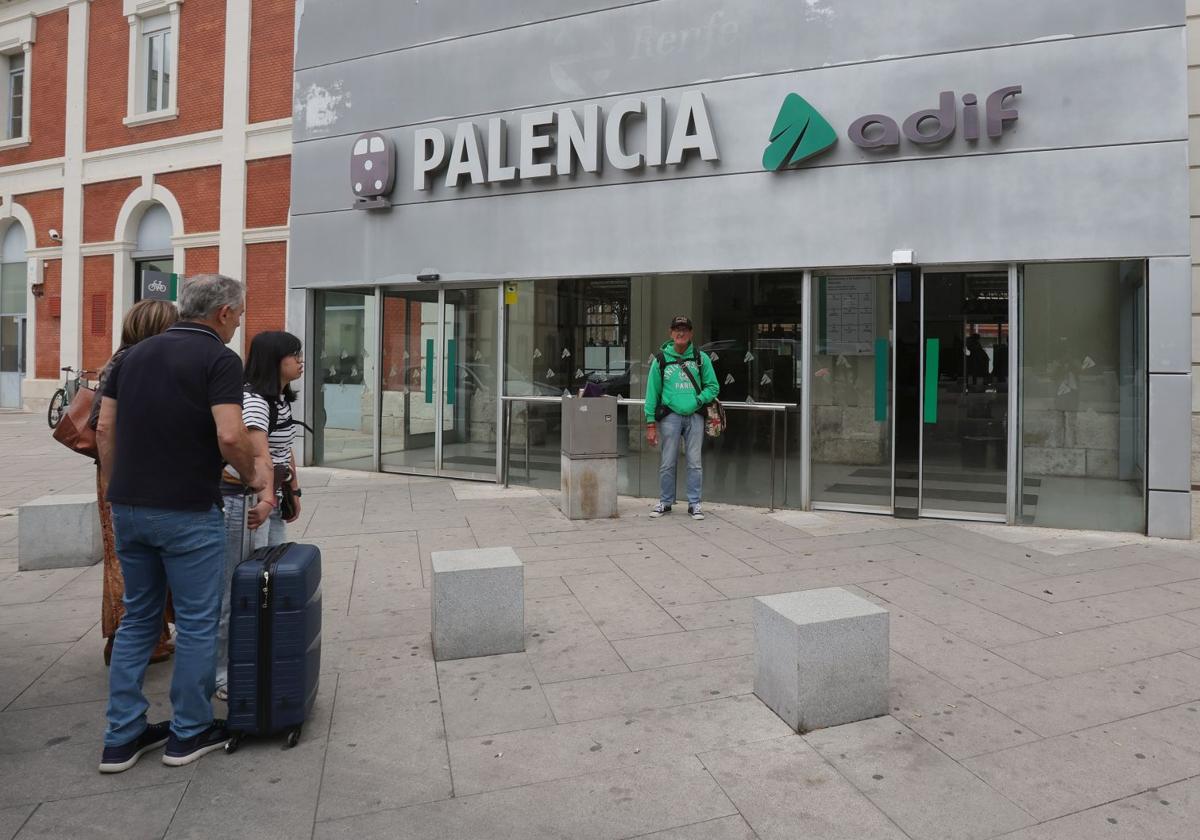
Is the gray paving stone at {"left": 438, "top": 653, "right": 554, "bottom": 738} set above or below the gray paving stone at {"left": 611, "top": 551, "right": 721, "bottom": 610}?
below

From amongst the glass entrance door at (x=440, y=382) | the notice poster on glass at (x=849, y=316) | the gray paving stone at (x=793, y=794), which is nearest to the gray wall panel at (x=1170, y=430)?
the notice poster on glass at (x=849, y=316)

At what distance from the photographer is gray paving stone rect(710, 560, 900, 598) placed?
6090 mm

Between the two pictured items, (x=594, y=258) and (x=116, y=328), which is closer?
(x=594, y=258)

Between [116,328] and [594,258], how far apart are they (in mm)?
14061

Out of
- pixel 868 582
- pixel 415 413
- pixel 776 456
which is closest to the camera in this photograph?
pixel 868 582

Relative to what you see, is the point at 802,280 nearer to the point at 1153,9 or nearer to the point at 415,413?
the point at 1153,9

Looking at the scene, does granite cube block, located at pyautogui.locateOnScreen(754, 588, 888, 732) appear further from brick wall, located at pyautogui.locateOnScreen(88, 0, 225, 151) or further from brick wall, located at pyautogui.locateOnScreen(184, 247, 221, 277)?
brick wall, located at pyautogui.locateOnScreen(88, 0, 225, 151)

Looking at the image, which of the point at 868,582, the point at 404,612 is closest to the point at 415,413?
the point at 404,612

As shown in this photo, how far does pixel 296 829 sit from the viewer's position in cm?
301

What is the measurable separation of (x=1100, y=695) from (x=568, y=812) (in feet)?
9.23

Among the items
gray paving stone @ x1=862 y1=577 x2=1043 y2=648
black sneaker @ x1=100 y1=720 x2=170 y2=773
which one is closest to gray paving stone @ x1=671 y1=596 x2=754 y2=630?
gray paving stone @ x1=862 y1=577 x2=1043 y2=648

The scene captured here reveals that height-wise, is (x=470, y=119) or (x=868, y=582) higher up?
(x=470, y=119)

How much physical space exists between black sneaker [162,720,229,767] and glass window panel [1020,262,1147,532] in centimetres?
773

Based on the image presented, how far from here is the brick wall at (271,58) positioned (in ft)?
52.8
